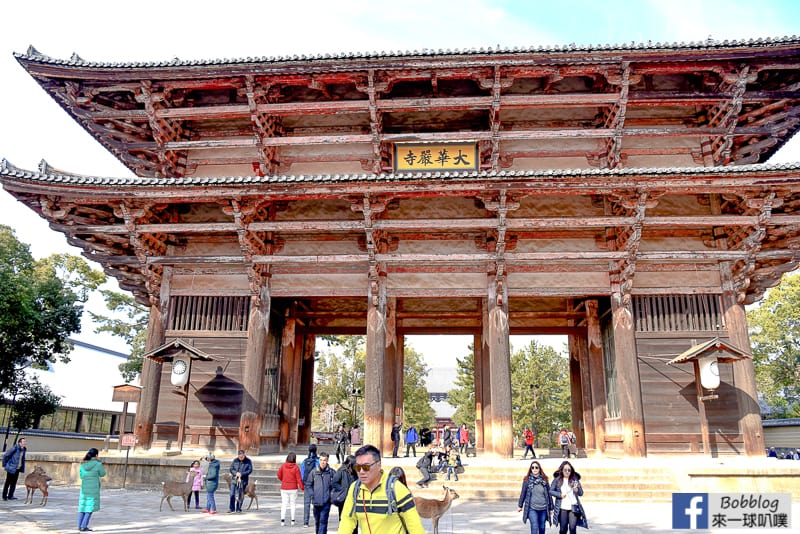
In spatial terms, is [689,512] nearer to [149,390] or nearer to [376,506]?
[376,506]

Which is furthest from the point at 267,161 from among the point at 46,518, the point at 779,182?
the point at 779,182

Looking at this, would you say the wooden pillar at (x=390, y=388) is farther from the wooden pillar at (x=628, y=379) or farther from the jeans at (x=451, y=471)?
the wooden pillar at (x=628, y=379)

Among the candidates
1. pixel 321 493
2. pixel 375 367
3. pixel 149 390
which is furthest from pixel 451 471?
pixel 149 390

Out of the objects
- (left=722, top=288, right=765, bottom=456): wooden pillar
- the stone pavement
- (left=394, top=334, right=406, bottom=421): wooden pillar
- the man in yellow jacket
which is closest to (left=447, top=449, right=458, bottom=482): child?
the stone pavement

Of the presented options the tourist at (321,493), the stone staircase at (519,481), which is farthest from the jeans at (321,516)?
the stone staircase at (519,481)

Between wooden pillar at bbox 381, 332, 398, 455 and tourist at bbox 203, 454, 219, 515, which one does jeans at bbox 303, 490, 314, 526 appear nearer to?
tourist at bbox 203, 454, 219, 515

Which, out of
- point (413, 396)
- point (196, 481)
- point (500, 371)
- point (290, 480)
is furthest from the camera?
point (413, 396)

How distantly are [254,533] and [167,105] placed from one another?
11.9 metres

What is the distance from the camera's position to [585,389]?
17.7m

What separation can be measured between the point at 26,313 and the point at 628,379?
72.0ft

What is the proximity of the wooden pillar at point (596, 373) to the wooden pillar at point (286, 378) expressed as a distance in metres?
9.66

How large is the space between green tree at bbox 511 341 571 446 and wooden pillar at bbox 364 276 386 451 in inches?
1060

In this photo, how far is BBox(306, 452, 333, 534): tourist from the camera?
7.25m

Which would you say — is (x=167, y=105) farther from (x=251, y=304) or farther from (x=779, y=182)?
(x=779, y=182)
